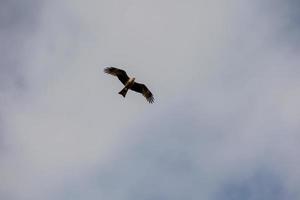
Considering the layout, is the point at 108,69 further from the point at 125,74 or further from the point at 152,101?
the point at 152,101

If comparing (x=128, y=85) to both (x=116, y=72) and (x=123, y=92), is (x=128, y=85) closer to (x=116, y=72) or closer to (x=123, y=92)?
(x=123, y=92)

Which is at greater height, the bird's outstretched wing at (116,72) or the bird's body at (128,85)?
the bird's outstretched wing at (116,72)

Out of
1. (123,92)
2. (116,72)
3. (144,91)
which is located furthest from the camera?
(144,91)

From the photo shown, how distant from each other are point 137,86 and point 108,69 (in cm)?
304

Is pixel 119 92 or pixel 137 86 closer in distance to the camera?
pixel 119 92

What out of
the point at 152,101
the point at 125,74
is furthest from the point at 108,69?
the point at 152,101

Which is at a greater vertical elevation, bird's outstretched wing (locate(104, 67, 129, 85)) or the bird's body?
bird's outstretched wing (locate(104, 67, 129, 85))

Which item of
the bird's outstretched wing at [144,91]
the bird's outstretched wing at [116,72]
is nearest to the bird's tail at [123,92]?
the bird's outstretched wing at [116,72]

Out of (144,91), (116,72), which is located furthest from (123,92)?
(144,91)

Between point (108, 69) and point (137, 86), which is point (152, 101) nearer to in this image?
Result: point (137, 86)

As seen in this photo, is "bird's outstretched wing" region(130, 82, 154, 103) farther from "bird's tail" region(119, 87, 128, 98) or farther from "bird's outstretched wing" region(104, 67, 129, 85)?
"bird's tail" region(119, 87, 128, 98)

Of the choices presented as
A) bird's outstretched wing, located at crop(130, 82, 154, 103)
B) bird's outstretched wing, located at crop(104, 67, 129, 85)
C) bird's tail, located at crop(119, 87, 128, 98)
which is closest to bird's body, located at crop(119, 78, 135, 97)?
bird's tail, located at crop(119, 87, 128, 98)

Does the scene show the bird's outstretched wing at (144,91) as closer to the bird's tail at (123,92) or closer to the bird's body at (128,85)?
the bird's body at (128,85)

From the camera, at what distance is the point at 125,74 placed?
139 ft
